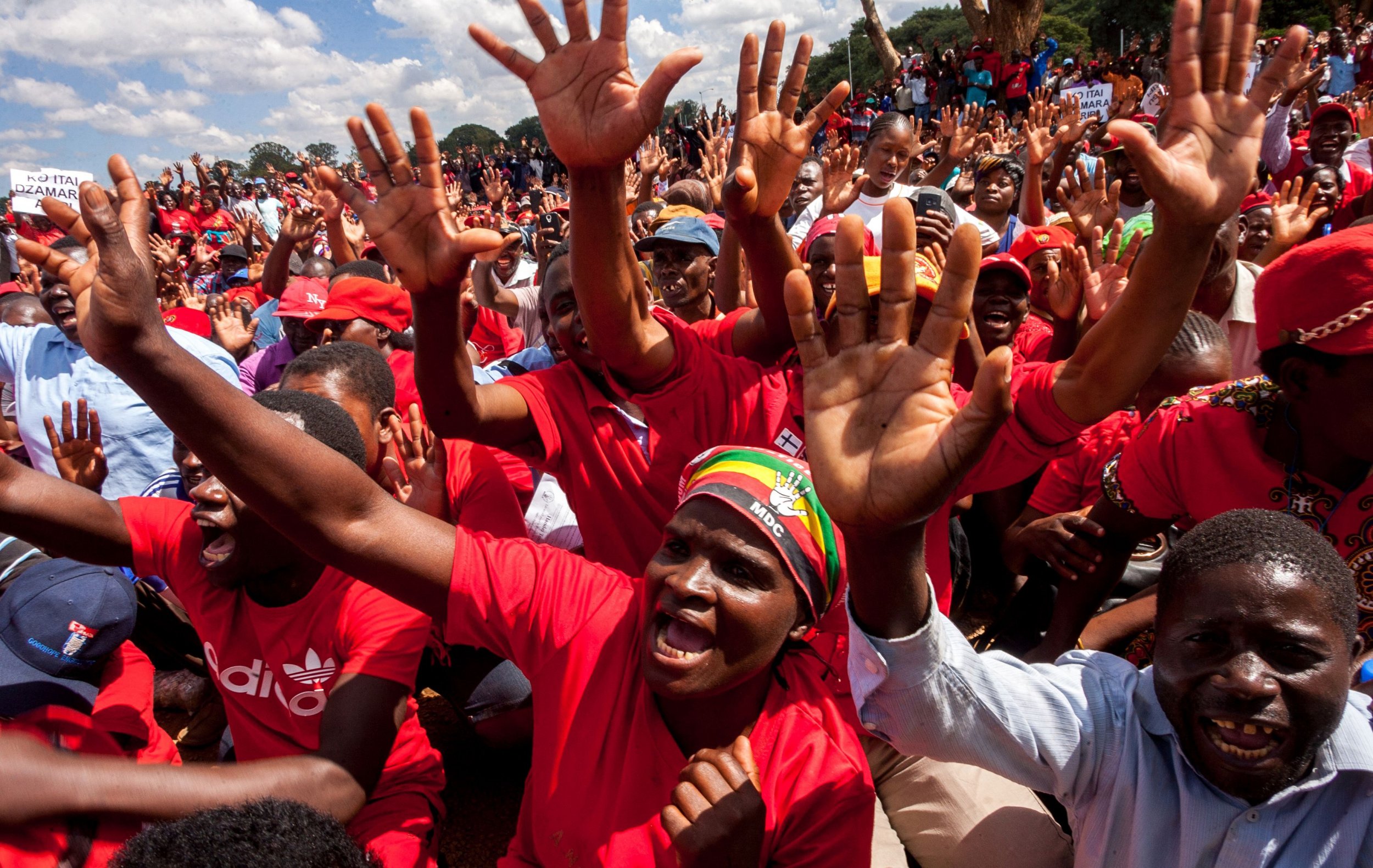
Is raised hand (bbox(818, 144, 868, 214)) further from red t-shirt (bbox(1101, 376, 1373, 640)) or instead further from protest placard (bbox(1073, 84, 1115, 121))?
protest placard (bbox(1073, 84, 1115, 121))

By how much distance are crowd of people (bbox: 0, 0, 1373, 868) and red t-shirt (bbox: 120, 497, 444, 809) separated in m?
0.01

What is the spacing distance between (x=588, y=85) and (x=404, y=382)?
190 centimetres

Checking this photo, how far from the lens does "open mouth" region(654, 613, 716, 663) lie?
1.63 meters

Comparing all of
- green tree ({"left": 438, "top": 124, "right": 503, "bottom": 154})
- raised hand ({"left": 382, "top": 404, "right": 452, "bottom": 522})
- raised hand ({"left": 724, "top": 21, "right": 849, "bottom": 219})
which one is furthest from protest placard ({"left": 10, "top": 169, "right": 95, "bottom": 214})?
green tree ({"left": 438, "top": 124, "right": 503, "bottom": 154})

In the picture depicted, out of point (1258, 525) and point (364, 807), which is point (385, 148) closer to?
point (364, 807)

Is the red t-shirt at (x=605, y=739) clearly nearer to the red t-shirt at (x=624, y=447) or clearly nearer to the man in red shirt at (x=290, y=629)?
the man in red shirt at (x=290, y=629)

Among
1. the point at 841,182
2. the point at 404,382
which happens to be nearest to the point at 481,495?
the point at 404,382

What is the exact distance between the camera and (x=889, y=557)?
1281 millimetres

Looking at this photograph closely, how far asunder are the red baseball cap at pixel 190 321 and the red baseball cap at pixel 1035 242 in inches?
184

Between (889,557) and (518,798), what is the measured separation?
8.03 ft

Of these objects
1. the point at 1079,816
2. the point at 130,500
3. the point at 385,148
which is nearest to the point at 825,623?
the point at 1079,816

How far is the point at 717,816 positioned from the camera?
4.62 ft

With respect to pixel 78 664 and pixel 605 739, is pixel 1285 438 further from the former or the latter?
pixel 78 664

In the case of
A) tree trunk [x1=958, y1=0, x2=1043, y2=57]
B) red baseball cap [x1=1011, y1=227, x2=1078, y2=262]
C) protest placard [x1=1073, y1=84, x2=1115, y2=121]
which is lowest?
red baseball cap [x1=1011, y1=227, x2=1078, y2=262]
